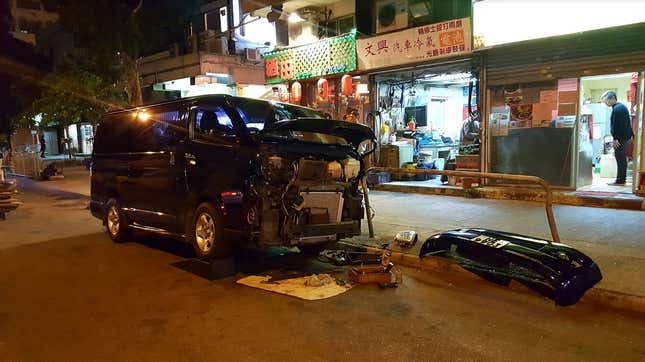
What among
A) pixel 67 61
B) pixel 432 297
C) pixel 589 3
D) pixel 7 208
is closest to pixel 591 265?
pixel 432 297

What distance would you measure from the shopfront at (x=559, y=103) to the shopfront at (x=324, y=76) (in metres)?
4.22

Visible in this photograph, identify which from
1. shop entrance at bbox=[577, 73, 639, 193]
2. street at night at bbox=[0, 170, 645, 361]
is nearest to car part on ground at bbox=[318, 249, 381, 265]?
street at night at bbox=[0, 170, 645, 361]

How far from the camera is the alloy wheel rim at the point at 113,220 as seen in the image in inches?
339

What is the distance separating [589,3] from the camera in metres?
9.83

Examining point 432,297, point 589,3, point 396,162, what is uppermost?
point 589,3

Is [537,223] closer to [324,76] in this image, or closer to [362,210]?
[362,210]

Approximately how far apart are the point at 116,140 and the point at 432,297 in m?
6.35

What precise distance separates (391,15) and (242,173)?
Result: 9995 mm

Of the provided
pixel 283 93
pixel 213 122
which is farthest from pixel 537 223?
pixel 283 93

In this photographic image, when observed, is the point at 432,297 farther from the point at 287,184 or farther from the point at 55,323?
the point at 55,323

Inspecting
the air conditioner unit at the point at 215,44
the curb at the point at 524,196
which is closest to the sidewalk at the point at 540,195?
the curb at the point at 524,196

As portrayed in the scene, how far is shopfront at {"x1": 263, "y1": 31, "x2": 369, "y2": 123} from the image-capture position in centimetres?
1473

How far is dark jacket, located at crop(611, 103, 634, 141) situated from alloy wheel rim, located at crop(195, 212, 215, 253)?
371 inches

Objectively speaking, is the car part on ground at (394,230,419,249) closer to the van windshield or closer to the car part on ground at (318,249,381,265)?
the car part on ground at (318,249,381,265)
